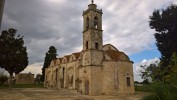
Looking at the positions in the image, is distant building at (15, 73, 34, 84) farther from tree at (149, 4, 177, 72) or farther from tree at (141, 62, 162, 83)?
tree at (141, 62, 162, 83)

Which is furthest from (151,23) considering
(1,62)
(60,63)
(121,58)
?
(1,62)

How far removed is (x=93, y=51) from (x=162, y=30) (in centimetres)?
1043

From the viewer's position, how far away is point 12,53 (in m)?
34.4

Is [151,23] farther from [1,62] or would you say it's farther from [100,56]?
[1,62]

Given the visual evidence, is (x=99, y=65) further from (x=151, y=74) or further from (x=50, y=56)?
(x=50, y=56)

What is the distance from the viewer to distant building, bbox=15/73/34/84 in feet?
198

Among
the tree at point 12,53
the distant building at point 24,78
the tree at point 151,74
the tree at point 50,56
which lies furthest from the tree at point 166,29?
the distant building at point 24,78

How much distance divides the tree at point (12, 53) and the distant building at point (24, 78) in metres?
26.3

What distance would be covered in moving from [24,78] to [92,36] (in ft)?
133

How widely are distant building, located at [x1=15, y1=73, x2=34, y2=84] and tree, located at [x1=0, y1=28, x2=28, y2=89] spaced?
26.3m

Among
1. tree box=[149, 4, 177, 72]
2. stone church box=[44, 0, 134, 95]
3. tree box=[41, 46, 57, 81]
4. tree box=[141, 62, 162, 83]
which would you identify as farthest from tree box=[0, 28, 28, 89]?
tree box=[141, 62, 162, 83]

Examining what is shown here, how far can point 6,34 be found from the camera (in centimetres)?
3562

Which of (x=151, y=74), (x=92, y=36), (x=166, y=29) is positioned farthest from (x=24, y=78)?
(x=151, y=74)

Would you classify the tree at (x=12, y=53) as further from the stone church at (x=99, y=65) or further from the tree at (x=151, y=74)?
the tree at (x=151, y=74)
